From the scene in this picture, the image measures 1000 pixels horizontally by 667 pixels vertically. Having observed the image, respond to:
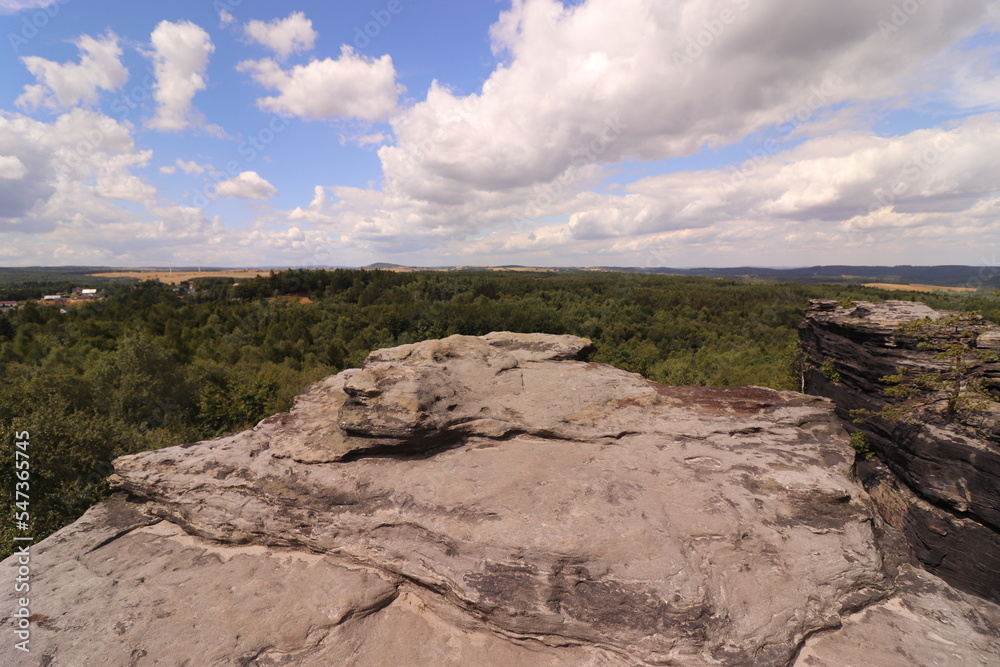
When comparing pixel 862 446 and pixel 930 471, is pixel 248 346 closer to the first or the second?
pixel 862 446

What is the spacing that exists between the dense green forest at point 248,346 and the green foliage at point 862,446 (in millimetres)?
8243

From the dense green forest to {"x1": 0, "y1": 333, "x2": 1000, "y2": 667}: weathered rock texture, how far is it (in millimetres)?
5755

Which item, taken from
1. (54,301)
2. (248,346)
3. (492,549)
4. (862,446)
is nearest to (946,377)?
(862,446)

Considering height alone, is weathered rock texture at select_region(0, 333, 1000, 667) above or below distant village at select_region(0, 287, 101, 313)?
below

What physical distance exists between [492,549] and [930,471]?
37.0 ft

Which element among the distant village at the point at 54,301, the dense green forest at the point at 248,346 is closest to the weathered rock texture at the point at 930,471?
the dense green forest at the point at 248,346

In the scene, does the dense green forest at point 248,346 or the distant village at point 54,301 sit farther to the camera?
the distant village at point 54,301

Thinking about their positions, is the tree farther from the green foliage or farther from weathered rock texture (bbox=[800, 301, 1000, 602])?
the green foliage

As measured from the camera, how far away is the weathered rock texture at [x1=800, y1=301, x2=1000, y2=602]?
8789 millimetres

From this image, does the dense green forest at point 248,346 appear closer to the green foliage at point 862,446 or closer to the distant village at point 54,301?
the distant village at point 54,301

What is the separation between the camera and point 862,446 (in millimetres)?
12133

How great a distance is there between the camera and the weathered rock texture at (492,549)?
807cm

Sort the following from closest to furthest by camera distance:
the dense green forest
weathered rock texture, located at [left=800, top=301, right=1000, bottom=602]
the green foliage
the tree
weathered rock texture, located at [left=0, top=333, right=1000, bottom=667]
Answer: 1. weathered rock texture, located at [left=0, top=333, right=1000, bottom=667]
2. weathered rock texture, located at [left=800, top=301, right=1000, bottom=602]
3. the tree
4. the green foliage
5. the dense green forest

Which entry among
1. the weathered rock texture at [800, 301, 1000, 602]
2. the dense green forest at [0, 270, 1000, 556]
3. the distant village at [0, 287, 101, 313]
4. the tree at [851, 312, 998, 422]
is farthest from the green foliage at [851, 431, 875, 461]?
the distant village at [0, 287, 101, 313]
